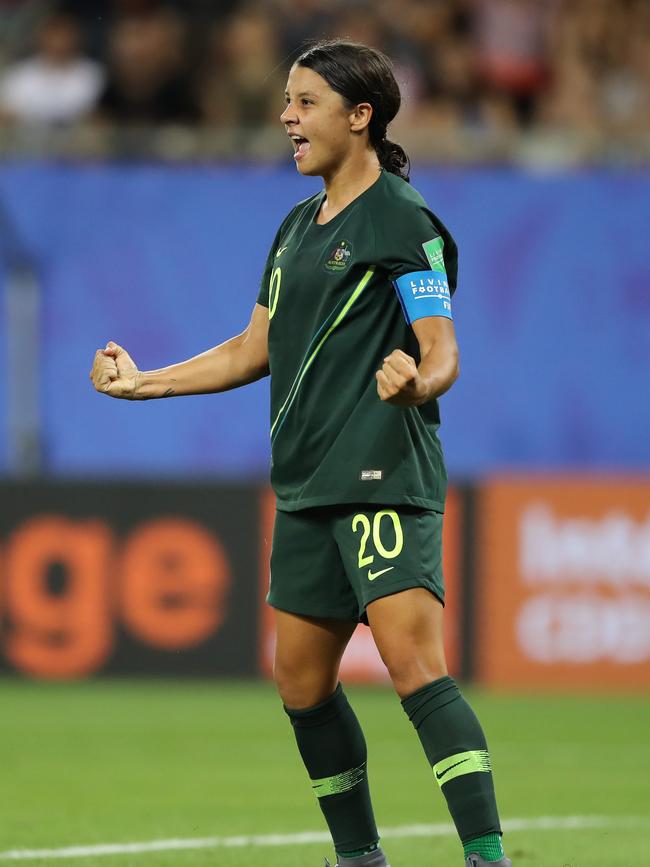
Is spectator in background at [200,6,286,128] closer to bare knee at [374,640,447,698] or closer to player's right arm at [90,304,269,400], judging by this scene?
player's right arm at [90,304,269,400]

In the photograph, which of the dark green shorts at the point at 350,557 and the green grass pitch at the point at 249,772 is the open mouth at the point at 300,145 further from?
the green grass pitch at the point at 249,772

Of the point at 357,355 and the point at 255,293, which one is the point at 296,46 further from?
the point at 357,355

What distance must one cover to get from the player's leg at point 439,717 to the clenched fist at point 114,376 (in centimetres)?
97

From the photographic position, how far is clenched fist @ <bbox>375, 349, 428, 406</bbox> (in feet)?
13.6

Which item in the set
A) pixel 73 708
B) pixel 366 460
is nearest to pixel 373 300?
pixel 366 460

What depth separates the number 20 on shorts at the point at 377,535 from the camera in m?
4.50

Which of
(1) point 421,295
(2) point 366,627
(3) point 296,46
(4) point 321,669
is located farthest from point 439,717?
(3) point 296,46

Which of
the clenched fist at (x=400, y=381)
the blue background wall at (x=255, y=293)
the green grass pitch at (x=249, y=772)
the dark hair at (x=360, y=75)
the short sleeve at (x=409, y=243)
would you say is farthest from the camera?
the blue background wall at (x=255, y=293)

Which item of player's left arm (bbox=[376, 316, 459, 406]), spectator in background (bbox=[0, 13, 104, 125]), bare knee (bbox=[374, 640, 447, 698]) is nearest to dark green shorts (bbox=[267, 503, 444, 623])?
bare knee (bbox=[374, 640, 447, 698])

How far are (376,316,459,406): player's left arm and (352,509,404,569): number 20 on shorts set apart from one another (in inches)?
15.0

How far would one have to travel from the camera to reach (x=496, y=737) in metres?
9.05

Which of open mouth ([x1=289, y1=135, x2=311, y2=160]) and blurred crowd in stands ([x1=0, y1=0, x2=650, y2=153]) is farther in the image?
blurred crowd in stands ([x1=0, y1=0, x2=650, y2=153])

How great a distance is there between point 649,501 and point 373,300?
22.2 ft

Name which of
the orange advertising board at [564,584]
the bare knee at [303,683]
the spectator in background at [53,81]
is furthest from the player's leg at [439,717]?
the spectator in background at [53,81]
